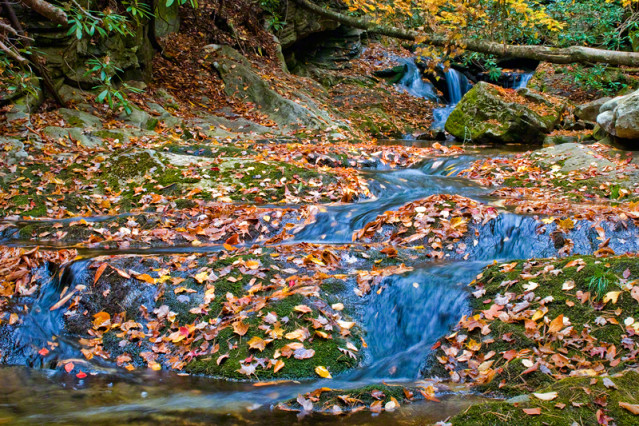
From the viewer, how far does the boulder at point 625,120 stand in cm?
858

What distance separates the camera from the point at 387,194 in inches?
305

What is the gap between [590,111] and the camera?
43.1 feet

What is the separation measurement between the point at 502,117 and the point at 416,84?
7.80 metres

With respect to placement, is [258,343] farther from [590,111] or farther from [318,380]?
[590,111]

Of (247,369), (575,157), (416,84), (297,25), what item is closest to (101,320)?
(247,369)

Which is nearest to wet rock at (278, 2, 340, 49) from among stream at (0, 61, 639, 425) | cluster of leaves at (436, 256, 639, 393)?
stream at (0, 61, 639, 425)

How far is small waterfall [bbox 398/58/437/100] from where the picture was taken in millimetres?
19344

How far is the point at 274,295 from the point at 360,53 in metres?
18.5

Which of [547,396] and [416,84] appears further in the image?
[416,84]

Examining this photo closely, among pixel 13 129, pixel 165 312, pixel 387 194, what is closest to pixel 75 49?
pixel 13 129

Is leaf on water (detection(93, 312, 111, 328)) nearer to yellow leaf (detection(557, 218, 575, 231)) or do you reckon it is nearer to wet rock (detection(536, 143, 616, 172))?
yellow leaf (detection(557, 218, 575, 231))

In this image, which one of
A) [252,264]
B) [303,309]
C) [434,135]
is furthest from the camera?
[434,135]

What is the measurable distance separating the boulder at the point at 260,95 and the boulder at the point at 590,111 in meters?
7.01

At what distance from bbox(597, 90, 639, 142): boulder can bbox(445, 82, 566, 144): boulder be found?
9.28 feet
